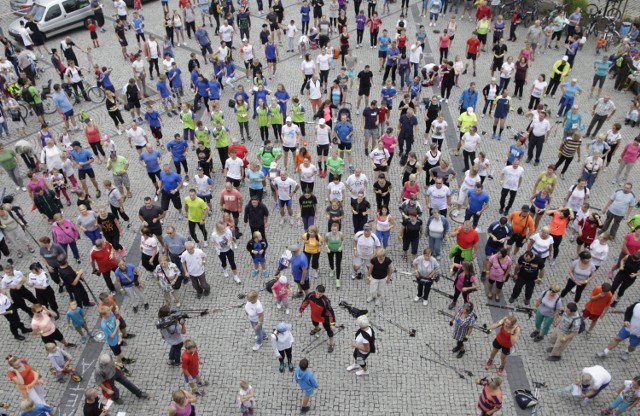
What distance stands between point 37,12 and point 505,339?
23.8 m

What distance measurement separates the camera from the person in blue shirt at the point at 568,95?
54.7 ft

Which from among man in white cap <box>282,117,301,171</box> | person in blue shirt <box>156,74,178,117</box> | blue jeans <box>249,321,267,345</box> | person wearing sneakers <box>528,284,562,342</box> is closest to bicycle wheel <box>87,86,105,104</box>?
person in blue shirt <box>156,74,178,117</box>

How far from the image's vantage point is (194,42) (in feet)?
77.6

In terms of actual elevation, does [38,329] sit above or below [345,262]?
above

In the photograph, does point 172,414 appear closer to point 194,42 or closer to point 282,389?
point 282,389

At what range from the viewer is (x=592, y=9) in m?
24.3

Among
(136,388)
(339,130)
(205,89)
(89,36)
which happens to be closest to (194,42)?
(89,36)

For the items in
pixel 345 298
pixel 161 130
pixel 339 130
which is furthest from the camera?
pixel 161 130

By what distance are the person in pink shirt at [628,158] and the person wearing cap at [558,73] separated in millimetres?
4863

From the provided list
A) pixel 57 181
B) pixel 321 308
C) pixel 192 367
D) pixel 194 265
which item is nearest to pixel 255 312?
pixel 321 308

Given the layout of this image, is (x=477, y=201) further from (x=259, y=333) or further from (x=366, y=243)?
(x=259, y=333)

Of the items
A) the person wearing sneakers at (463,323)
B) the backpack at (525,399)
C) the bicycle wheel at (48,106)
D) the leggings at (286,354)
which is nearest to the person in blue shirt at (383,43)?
the bicycle wheel at (48,106)

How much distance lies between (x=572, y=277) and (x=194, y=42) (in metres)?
19.1

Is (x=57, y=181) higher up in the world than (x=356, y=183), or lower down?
lower down
